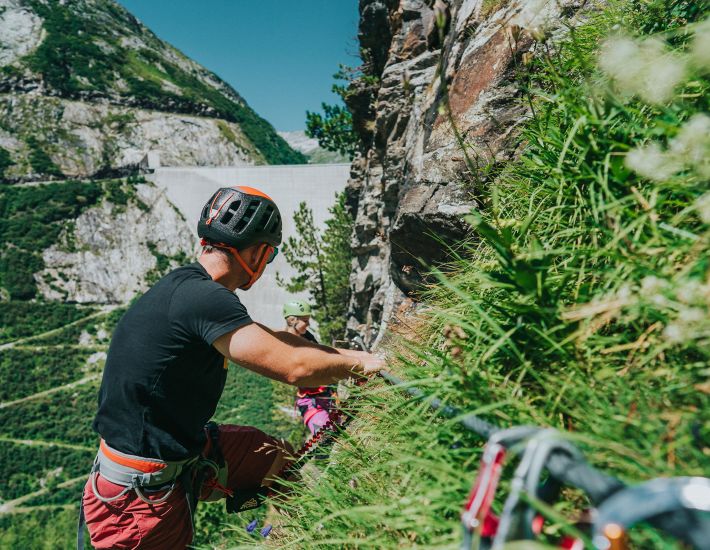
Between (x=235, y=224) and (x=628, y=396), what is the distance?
2.41 meters

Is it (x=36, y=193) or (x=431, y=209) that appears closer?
(x=431, y=209)

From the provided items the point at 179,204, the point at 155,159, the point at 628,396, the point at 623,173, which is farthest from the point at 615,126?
the point at 155,159

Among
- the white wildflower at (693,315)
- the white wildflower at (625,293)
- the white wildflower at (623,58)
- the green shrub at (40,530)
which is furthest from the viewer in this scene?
the green shrub at (40,530)

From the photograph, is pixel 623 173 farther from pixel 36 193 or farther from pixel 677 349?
pixel 36 193

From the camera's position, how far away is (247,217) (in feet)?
9.68

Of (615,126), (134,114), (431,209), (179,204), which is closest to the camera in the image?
(615,126)

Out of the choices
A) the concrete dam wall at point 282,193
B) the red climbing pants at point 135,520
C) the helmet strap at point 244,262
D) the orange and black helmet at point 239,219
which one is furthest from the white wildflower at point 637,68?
the concrete dam wall at point 282,193

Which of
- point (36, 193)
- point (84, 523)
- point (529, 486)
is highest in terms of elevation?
point (529, 486)

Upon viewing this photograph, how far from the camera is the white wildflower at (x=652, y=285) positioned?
3.92ft

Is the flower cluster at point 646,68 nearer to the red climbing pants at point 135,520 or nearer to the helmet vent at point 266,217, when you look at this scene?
the helmet vent at point 266,217

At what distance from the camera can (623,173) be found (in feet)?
5.11

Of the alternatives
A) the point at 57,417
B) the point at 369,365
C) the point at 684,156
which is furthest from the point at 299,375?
the point at 57,417

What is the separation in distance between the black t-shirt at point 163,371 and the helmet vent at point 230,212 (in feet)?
1.18

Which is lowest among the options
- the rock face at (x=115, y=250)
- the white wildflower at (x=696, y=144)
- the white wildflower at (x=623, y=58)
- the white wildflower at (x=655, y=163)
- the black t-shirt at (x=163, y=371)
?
the rock face at (x=115, y=250)
